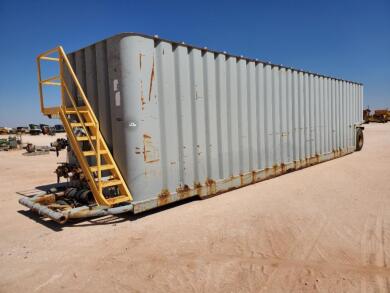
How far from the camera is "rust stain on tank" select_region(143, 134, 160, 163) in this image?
5.35 metres

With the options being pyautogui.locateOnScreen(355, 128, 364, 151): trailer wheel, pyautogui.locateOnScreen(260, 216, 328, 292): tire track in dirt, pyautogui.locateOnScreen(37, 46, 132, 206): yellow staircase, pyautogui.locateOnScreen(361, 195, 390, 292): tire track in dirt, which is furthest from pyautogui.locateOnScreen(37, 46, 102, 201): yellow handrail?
pyautogui.locateOnScreen(355, 128, 364, 151): trailer wheel

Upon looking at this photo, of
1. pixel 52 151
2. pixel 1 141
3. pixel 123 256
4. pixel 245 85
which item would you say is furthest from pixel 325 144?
pixel 1 141

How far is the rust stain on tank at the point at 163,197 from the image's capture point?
5.56 metres

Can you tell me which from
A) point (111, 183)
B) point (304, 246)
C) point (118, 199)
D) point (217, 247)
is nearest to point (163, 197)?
point (118, 199)

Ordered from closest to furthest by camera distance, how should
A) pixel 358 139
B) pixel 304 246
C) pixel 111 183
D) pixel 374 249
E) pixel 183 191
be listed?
pixel 374 249 → pixel 304 246 → pixel 111 183 → pixel 183 191 → pixel 358 139

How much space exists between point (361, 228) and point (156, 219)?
3.20 meters

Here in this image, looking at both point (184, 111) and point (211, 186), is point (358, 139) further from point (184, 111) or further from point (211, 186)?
point (184, 111)

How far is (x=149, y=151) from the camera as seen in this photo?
5406mm

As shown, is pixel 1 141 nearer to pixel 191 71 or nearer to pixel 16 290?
pixel 191 71

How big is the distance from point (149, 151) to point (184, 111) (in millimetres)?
1165

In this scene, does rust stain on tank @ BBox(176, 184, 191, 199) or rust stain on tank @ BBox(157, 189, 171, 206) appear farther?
rust stain on tank @ BBox(176, 184, 191, 199)

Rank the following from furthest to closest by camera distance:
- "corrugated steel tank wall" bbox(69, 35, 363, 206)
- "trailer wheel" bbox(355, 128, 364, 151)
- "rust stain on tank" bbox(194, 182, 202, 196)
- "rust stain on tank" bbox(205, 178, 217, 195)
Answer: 1. "trailer wheel" bbox(355, 128, 364, 151)
2. "rust stain on tank" bbox(205, 178, 217, 195)
3. "rust stain on tank" bbox(194, 182, 202, 196)
4. "corrugated steel tank wall" bbox(69, 35, 363, 206)

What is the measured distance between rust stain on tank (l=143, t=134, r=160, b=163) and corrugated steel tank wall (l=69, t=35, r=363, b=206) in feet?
0.06

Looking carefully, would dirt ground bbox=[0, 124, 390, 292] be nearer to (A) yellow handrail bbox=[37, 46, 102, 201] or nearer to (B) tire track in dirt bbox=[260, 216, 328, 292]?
(B) tire track in dirt bbox=[260, 216, 328, 292]
